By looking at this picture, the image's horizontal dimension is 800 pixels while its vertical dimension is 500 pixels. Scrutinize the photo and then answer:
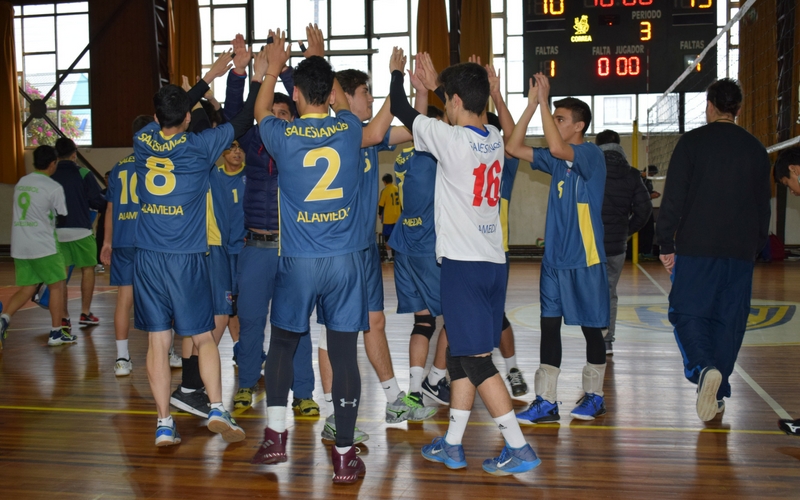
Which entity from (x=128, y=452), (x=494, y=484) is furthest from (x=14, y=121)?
(x=494, y=484)

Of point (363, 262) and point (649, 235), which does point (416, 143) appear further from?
point (649, 235)

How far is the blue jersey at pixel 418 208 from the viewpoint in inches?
166

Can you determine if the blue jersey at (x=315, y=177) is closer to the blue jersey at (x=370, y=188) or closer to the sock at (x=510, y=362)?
the blue jersey at (x=370, y=188)

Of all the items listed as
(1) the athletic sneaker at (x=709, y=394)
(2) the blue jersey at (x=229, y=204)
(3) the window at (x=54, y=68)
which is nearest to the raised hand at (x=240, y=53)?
(2) the blue jersey at (x=229, y=204)

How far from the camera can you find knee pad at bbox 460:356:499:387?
10.1 ft

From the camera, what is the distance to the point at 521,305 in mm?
8609

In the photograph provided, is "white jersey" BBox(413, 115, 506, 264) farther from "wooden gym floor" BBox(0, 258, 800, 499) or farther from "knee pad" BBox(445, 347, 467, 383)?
"wooden gym floor" BBox(0, 258, 800, 499)

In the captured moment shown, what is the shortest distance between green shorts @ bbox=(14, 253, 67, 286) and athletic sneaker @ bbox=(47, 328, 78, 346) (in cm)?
46

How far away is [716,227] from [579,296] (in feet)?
2.72

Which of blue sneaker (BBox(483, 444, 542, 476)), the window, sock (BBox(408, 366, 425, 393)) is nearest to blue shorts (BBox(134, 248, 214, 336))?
sock (BBox(408, 366, 425, 393))

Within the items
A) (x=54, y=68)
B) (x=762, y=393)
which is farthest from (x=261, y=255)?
(x=54, y=68)

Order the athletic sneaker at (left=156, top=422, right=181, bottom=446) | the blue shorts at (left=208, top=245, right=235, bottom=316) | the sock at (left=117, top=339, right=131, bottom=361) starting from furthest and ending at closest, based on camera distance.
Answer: the sock at (left=117, top=339, right=131, bottom=361) < the blue shorts at (left=208, top=245, right=235, bottom=316) < the athletic sneaker at (left=156, top=422, right=181, bottom=446)

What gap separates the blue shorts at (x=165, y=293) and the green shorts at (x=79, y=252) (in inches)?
163

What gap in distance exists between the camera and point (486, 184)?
10.4 ft
